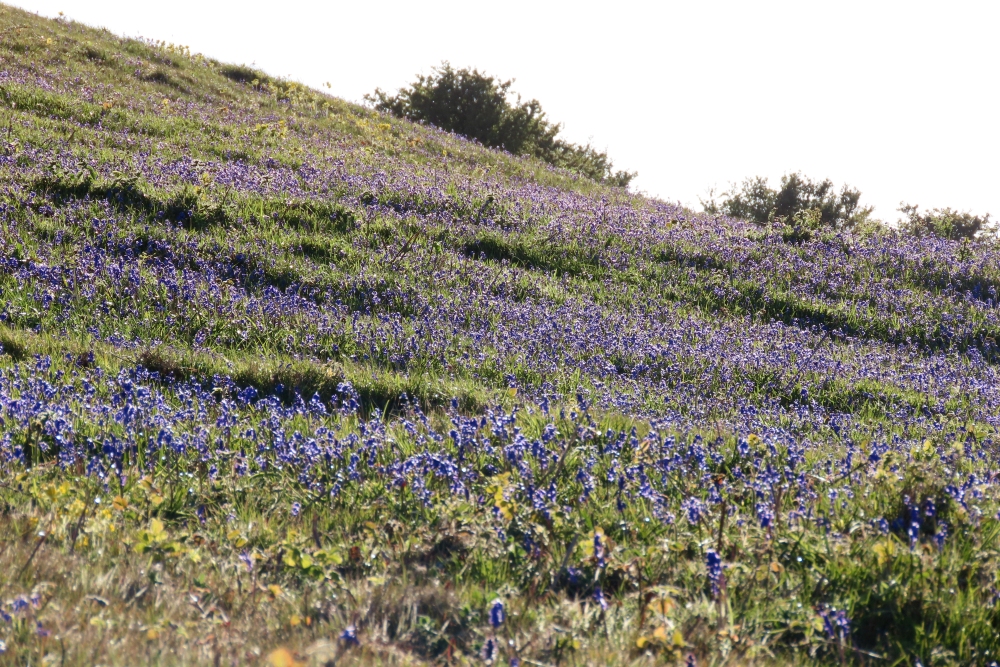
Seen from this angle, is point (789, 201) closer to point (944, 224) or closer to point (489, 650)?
point (944, 224)

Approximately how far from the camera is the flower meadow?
305 cm

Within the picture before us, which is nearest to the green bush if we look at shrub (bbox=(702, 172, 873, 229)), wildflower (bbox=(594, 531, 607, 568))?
shrub (bbox=(702, 172, 873, 229))

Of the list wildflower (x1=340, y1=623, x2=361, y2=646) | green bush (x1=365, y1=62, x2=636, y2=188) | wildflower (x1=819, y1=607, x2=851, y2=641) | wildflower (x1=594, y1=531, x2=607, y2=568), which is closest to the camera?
wildflower (x1=340, y1=623, x2=361, y2=646)

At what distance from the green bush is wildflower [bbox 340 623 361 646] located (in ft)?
79.8

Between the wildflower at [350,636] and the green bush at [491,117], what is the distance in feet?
79.8

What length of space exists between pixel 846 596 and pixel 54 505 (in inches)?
141

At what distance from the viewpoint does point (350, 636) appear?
261 centimetres

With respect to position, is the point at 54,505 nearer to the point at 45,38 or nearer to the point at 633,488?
the point at 633,488

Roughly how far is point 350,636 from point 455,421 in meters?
2.84

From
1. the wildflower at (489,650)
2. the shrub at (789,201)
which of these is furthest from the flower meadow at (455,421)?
the shrub at (789,201)

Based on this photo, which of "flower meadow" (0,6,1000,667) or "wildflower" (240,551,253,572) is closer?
"flower meadow" (0,6,1000,667)

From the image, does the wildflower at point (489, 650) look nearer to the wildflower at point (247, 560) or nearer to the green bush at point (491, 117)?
the wildflower at point (247, 560)

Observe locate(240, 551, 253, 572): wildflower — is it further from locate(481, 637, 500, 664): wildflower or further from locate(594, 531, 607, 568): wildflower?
locate(594, 531, 607, 568): wildflower

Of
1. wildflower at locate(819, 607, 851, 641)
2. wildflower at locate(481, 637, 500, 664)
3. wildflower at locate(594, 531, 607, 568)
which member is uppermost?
wildflower at locate(819, 607, 851, 641)
